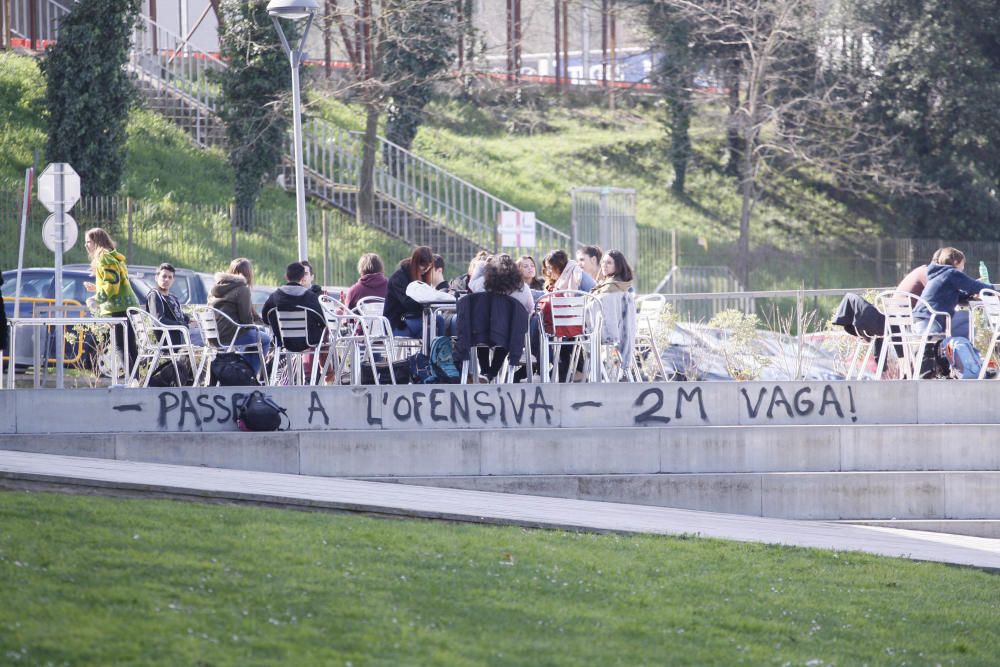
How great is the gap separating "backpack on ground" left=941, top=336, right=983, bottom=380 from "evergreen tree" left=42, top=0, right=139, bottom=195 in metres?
18.0

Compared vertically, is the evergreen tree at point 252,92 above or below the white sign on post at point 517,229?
above

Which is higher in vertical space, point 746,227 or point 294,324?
point 746,227

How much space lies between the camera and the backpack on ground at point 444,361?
12.4m

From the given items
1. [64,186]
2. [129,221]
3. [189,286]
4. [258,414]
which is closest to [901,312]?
[258,414]

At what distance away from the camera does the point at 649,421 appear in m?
11.8

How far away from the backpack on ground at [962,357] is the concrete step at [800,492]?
6.01 ft

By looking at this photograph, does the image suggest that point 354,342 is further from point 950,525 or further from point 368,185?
point 368,185

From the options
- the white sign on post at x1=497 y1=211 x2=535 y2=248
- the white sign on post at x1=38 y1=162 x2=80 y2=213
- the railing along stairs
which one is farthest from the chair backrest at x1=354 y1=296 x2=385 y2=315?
the railing along stairs

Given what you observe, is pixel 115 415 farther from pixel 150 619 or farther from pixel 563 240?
pixel 563 240

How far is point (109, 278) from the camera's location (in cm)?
1314

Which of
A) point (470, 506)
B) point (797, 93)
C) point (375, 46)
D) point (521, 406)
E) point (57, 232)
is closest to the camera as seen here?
point (470, 506)

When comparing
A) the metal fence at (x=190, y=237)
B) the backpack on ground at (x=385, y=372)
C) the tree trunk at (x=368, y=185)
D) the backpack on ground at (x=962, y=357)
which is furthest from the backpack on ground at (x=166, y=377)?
the tree trunk at (x=368, y=185)

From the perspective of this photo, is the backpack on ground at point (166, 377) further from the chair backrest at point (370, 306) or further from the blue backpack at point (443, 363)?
the blue backpack at point (443, 363)

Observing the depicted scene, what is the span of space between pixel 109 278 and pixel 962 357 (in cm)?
764
